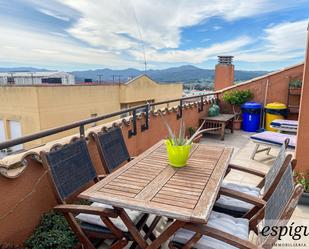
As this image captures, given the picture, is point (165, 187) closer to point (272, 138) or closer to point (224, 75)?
point (272, 138)

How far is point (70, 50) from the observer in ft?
61.1

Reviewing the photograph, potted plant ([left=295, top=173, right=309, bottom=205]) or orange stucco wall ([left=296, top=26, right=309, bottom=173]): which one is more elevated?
orange stucco wall ([left=296, top=26, right=309, bottom=173])

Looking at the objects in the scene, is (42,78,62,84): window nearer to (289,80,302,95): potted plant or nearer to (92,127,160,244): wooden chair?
(289,80,302,95): potted plant

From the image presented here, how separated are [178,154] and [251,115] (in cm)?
527

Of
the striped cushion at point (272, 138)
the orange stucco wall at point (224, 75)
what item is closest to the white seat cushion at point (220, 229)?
the striped cushion at point (272, 138)

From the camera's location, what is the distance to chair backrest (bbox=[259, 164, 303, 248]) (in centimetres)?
120

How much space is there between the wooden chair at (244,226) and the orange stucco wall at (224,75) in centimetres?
708

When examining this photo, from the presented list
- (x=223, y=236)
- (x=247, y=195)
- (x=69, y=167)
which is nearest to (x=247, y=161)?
(x=247, y=195)

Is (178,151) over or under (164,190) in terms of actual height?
over

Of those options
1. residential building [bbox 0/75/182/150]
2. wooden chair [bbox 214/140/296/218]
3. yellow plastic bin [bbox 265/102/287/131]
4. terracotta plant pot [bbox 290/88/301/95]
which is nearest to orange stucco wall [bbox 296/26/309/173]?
wooden chair [bbox 214/140/296/218]

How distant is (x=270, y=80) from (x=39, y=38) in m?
15.8

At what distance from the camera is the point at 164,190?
1.51m

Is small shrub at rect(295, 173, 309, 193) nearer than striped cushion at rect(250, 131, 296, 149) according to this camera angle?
Yes

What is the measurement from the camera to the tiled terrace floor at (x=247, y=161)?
2449 mm
